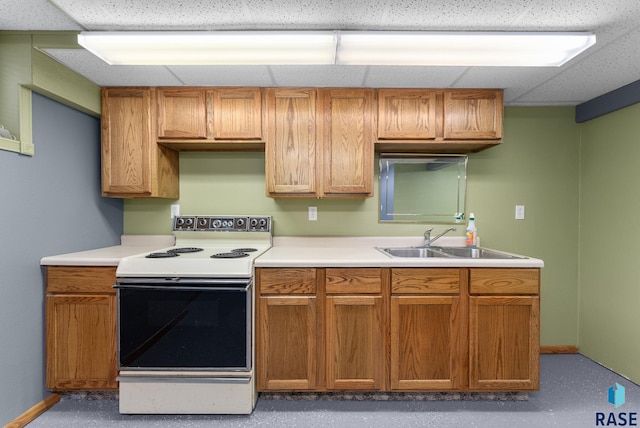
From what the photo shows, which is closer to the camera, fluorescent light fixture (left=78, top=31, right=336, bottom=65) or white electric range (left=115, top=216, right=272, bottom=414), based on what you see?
fluorescent light fixture (left=78, top=31, right=336, bottom=65)

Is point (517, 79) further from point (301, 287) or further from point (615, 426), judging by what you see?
point (615, 426)

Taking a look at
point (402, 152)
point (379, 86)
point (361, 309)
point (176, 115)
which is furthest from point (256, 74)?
point (361, 309)

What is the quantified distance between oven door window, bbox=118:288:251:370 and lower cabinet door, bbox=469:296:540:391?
1.37 metres

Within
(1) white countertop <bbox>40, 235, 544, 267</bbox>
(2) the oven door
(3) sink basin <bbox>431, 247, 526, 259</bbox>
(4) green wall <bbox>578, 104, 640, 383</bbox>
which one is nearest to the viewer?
(2) the oven door

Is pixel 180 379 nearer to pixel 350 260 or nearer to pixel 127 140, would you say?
pixel 350 260

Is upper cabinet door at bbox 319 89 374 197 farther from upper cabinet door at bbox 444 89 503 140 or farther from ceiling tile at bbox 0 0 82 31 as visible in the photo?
ceiling tile at bbox 0 0 82 31

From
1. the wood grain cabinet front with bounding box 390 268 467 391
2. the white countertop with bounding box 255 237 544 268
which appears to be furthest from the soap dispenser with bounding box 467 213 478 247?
the wood grain cabinet front with bounding box 390 268 467 391

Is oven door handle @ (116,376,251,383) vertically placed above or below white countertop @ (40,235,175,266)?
below

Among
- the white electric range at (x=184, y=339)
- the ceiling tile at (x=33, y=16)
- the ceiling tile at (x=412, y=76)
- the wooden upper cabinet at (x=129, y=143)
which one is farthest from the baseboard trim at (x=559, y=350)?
the ceiling tile at (x=33, y=16)

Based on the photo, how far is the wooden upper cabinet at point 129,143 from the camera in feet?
7.70

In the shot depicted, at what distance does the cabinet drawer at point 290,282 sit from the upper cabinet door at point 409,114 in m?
1.12

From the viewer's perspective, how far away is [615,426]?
185cm

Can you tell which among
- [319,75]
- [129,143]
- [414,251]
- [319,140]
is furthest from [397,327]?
[129,143]

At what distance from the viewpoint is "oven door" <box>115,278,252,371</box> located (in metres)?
1.88
